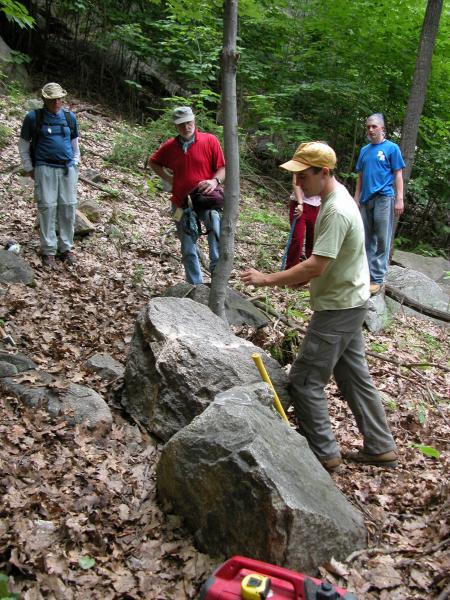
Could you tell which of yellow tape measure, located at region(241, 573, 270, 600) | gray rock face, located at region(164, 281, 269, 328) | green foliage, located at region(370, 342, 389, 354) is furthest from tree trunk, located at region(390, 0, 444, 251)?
yellow tape measure, located at region(241, 573, 270, 600)

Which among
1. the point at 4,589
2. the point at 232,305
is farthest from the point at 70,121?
the point at 4,589

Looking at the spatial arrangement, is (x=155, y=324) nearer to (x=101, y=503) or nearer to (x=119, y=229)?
(x=101, y=503)

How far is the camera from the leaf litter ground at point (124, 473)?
10.2ft

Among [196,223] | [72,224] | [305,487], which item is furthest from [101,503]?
[72,224]

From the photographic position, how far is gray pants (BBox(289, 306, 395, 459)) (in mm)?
4051

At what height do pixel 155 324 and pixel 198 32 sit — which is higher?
pixel 198 32

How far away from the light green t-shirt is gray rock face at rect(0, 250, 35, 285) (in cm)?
398

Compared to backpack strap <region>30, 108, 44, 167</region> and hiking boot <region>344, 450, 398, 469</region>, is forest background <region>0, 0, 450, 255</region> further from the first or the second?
hiking boot <region>344, 450, 398, 469</region>

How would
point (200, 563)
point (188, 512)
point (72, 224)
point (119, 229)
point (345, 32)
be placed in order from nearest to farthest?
point (200, 563), point (188, 512), point (72, 224), point (119, 229), point (345, 32)

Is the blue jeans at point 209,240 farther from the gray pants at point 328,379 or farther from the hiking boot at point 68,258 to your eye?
the gray pants at point 328,379

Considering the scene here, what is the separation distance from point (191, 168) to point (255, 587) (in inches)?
192

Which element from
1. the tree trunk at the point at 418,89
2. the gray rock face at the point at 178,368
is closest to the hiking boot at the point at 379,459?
the gray rock face at the point at 178,368

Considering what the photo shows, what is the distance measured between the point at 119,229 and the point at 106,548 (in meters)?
6.14

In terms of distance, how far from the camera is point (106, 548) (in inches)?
131
